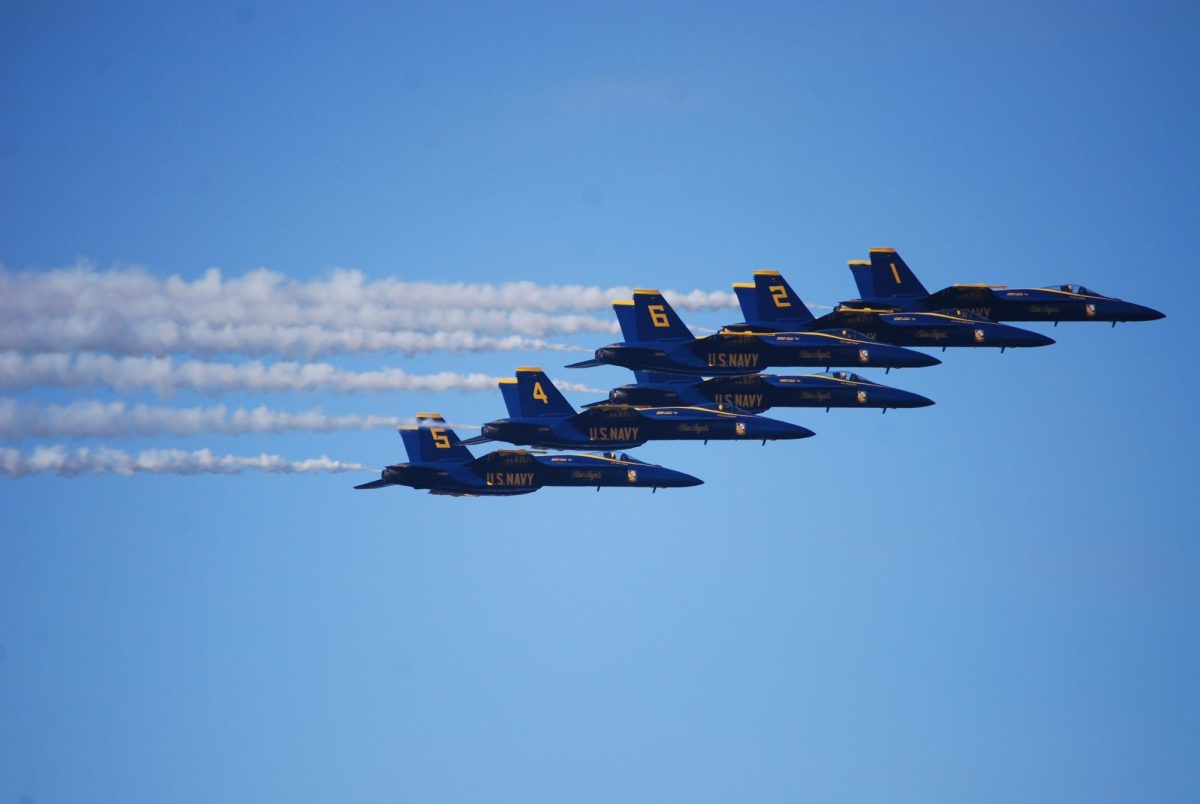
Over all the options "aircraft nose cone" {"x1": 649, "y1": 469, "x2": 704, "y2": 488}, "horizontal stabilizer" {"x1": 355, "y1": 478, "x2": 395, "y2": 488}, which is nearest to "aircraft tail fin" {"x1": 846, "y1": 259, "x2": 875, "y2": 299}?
"aircraft nose cone" {"x1": 649, "y1": 469, "x2": 704, "y2": 488}

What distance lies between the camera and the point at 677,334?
92688 mm

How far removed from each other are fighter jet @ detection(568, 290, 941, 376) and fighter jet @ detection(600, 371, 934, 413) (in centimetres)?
185

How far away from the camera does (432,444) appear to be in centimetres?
9338

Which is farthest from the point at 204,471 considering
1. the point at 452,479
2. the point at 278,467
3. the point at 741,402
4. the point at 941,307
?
the point at 941,307

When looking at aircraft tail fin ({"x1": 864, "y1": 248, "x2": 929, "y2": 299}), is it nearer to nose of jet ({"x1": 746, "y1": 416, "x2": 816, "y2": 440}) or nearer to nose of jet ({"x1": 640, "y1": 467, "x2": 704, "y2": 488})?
nose of jet ({"x1": 746, "y1": 416, "x2": 816, "y2": 440})

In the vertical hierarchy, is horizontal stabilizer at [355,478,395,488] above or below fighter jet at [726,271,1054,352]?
below

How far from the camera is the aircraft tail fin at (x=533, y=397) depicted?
92812 millimetres

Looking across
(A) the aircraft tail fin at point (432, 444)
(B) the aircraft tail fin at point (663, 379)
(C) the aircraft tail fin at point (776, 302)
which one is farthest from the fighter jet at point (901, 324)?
(A) the aircraft tail fin at point (432, 444)

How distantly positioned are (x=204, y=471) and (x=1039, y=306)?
4743 centimetres

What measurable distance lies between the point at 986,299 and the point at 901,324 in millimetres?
5583

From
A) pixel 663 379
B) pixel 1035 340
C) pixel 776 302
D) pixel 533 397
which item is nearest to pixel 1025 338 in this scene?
pixel 1035 340

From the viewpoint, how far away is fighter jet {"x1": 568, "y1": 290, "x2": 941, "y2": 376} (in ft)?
300

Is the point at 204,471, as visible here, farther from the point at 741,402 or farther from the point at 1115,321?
the point at 1115,321

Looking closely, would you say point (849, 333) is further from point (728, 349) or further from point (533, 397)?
point (533, 397)
